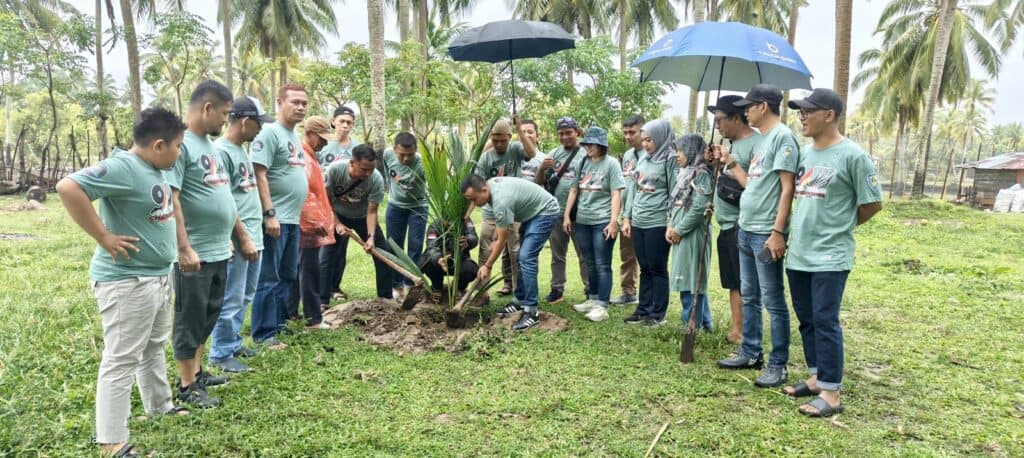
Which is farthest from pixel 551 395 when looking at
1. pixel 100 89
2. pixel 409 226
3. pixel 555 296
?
pixel 100 89

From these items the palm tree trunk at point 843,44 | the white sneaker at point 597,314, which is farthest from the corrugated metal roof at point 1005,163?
the white sneaker at point 597,314

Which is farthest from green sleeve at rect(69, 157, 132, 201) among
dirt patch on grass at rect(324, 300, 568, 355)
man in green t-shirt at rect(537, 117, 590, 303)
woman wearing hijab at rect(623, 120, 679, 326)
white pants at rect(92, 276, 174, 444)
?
man in green t-shirt at rect(537, 117, 590, 303)

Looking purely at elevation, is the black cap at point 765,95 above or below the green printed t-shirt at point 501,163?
above

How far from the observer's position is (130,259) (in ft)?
8.13

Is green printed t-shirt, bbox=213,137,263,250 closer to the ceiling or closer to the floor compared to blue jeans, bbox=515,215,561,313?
closer to the ceiling

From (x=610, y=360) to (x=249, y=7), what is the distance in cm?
2509

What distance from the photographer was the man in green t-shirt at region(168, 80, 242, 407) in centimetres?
305

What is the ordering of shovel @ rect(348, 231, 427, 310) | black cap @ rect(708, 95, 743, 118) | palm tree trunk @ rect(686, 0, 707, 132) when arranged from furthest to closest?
palm tree trunk @ rect(686, 0, 707, 132) < shovel @ rect(348, 231, 427, 310) < black cap @ rect(708, 95, 743, 118)

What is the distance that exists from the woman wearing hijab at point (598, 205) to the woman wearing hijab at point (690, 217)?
2.52ft

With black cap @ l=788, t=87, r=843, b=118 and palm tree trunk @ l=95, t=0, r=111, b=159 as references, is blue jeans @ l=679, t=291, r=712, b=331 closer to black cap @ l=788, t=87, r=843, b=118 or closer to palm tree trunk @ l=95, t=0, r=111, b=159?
black cap @ l=788, t=87, r=843, b=118

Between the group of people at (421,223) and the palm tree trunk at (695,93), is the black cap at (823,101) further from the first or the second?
the palm tree trunk at (695,93)

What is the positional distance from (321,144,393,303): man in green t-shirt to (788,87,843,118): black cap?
10.6 ft

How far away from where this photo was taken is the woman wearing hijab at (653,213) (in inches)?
187

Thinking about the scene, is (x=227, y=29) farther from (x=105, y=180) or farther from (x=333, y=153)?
(x=105, y=180)
